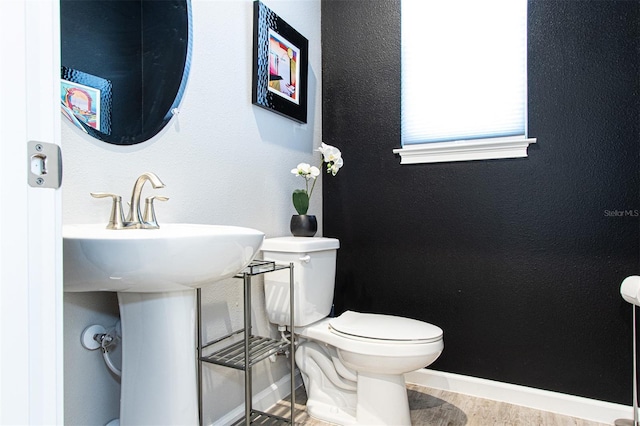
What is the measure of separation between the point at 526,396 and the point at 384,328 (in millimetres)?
838

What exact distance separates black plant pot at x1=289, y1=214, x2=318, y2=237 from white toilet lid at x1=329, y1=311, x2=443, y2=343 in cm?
42

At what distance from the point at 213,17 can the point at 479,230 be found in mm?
1534

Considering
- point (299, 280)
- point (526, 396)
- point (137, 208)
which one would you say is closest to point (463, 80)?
point (299, 280)

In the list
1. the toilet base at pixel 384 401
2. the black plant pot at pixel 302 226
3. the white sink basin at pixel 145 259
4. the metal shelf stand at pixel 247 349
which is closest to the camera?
the white sink basin at pixel 145 259

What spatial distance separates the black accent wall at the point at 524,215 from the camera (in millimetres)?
1759

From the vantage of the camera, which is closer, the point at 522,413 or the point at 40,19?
the point at 40,19

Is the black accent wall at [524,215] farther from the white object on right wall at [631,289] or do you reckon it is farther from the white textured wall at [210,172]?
the white textured wall at [210,172]

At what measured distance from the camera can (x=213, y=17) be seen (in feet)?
5.18

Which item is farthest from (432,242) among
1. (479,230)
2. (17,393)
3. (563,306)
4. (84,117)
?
(17,393)

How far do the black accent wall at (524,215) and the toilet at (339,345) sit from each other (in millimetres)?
417

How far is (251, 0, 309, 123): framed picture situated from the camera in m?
1.80

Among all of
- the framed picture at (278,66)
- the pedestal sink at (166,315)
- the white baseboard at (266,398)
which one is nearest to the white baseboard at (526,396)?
the white baseboard at (266,398)

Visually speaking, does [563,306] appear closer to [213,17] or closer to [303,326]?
[303,326]

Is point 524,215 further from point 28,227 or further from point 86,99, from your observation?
point 28,227
